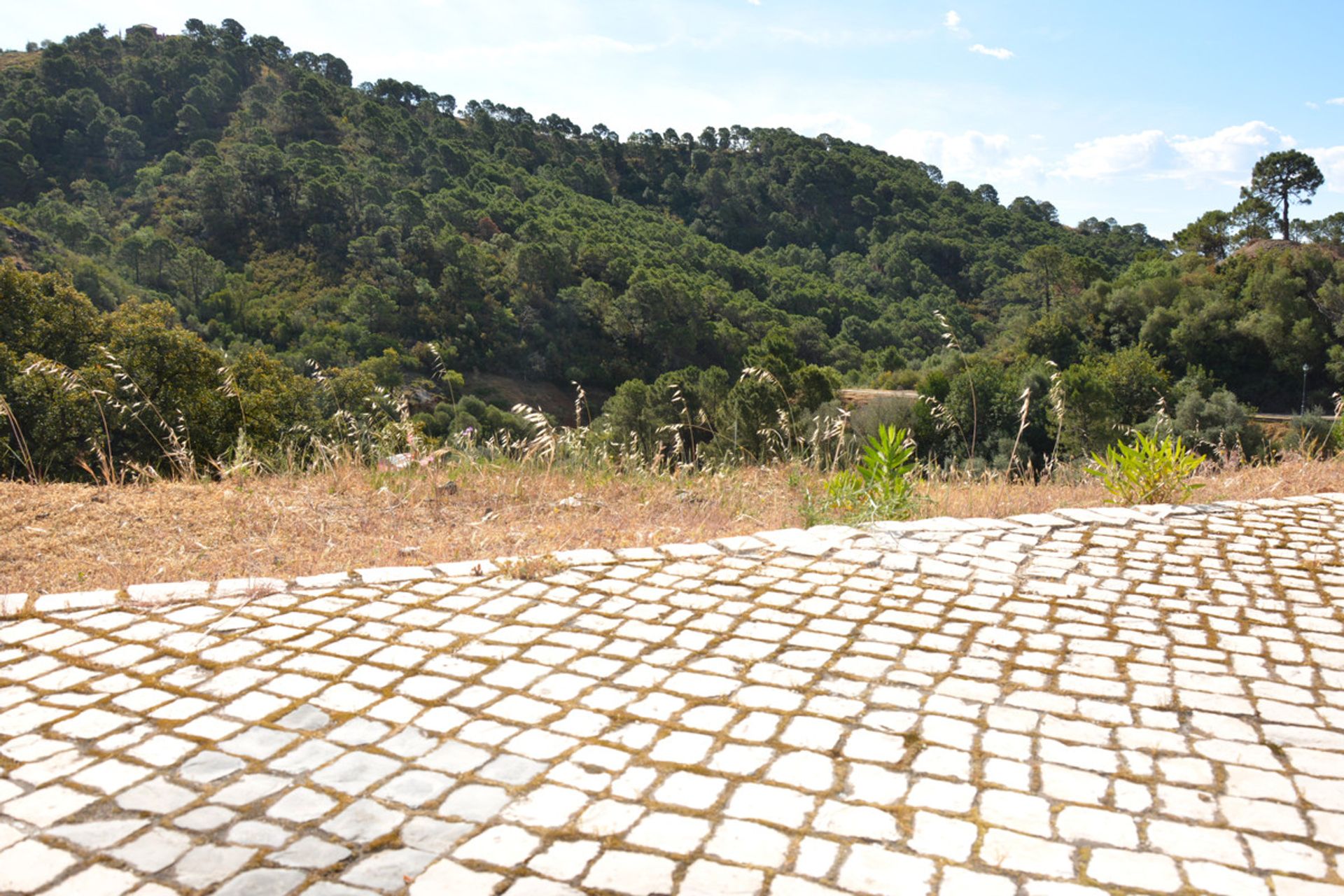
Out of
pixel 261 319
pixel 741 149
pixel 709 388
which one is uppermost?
pixel 741 149

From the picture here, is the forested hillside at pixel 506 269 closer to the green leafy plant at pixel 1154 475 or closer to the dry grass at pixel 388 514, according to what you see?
the dry grass at pixel 388 514

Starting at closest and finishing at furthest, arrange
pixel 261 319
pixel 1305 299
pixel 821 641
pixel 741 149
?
pixel 821 641
pixel 261 319
pixel 1305 299
pixel 741 149

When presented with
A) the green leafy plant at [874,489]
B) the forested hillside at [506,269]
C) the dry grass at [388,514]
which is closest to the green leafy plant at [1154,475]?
the dry grass at [388,514]

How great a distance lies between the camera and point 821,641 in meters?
3.05

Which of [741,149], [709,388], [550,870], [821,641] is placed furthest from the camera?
[741,149]

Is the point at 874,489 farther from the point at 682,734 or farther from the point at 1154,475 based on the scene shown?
the point at 682,734

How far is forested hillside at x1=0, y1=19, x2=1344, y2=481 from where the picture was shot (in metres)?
32.9

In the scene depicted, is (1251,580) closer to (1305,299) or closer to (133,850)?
(133,850)

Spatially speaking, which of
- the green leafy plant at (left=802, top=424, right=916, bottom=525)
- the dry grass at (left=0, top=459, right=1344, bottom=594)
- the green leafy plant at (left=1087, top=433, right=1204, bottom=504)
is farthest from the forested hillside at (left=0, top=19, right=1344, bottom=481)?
the green leafy plant at (left=1087, top=433, right=1204, bottom=504)

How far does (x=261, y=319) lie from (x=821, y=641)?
3927 cm

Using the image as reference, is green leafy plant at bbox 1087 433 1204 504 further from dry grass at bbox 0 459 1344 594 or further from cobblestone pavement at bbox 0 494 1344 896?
cobblestone pavement at bbox 0 494 1344 896

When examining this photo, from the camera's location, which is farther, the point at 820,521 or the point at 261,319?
the point at 261,319

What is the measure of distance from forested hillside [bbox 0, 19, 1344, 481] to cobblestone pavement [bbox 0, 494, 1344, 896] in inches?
493

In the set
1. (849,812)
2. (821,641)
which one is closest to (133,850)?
(849,812)
